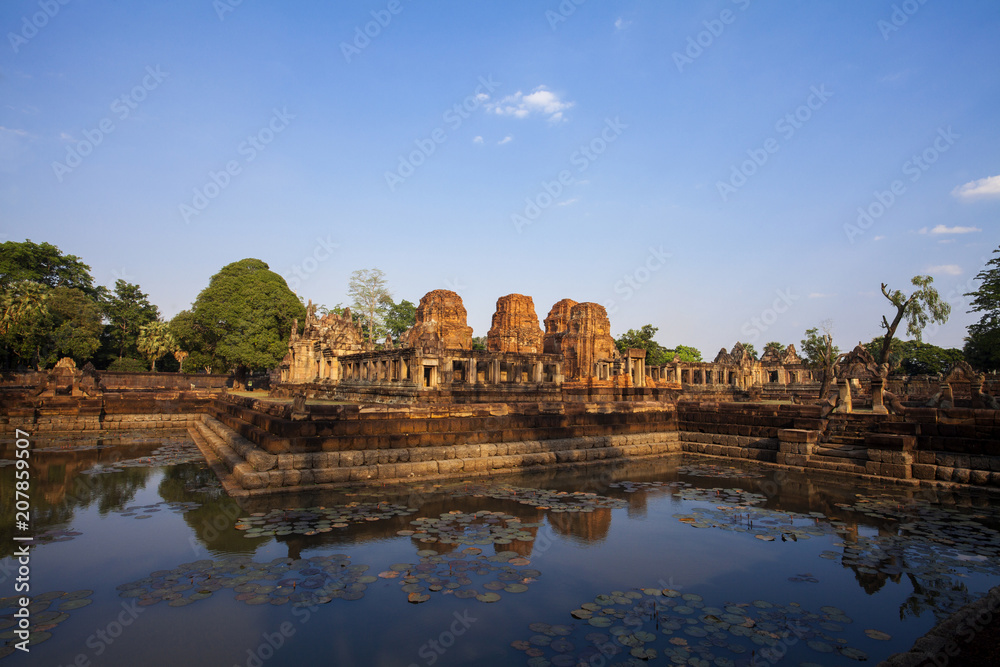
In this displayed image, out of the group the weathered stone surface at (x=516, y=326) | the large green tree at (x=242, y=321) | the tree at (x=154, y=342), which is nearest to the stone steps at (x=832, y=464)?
the large green tree at (x=242, y=321)

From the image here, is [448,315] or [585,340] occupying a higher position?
[448,315]

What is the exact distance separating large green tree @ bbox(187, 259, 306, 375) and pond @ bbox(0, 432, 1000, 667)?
1449 inches

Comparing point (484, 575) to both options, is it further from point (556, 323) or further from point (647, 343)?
Result: point (647, 343)

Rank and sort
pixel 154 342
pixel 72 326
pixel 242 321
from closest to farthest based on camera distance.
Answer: pixel 72 326
pixel 242 321
pixel 154 342

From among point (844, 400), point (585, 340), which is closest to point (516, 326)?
point (585, 340)

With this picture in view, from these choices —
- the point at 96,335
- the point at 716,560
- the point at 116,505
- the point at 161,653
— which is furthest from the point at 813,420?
the point at 96,335

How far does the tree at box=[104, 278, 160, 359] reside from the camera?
168 feet

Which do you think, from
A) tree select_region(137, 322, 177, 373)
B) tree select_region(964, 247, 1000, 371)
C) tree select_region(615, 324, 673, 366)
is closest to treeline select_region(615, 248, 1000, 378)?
tree select_region(964, 247, 1000, 371)

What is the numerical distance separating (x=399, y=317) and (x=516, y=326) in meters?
18.0

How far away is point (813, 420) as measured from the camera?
1268cm

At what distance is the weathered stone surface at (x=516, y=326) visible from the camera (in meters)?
60.4

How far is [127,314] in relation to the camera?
53656 millimetres

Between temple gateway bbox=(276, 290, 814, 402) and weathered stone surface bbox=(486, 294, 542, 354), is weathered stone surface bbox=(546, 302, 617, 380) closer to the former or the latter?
temple gateway bbox=(276, 290, 814, 402)

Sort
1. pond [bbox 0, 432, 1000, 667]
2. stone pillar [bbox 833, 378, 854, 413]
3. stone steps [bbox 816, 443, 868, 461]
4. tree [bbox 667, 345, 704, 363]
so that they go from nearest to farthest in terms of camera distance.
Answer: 1. pond [bbox 0, 432, 1000, 667]
2. stone steps [bbox 816, 443, 868, 461]
3. stone pillar [bbox 833, 378, 854, 413]
4. tree [bbox 667, 345, 704, 363]
